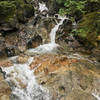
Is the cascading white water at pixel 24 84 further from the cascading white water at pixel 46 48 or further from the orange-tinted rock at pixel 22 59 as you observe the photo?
the cascading white water at pixel 46 48

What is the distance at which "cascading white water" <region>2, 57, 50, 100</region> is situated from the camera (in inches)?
264

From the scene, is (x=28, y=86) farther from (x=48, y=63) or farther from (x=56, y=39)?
(x=56, y=39)

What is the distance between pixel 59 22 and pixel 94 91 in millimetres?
13297

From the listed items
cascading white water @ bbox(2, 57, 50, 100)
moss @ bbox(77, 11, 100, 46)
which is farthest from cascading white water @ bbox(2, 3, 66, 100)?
moss @ bbox(77, 11, 100, 46)

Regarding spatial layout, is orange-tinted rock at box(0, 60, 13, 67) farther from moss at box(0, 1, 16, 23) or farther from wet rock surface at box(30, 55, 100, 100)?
moss at box(0, 1, 16, 23)

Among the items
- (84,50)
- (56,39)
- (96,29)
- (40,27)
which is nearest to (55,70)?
(84,50)

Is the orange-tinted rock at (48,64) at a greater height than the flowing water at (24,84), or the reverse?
the orange-tinted rock at (48,64)

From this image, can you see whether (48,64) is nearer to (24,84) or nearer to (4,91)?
(24,84)

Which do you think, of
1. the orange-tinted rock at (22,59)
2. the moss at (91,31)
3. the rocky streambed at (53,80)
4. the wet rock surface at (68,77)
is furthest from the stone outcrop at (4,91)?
the moss at (91,31)

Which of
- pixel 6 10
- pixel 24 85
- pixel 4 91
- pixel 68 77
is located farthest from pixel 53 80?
pixel 6 10

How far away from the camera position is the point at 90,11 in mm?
15359

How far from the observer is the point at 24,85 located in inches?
292

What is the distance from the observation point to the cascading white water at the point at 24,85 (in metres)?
6.71

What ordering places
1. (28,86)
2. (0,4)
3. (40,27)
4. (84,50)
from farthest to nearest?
(40,27) → (84,50) → (0,4) → (28,86)
